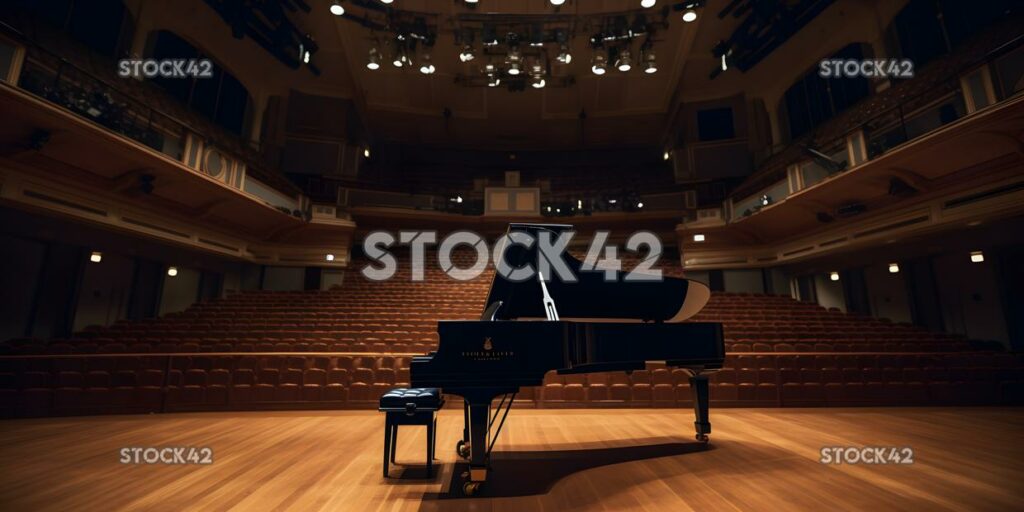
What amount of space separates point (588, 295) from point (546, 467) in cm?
99

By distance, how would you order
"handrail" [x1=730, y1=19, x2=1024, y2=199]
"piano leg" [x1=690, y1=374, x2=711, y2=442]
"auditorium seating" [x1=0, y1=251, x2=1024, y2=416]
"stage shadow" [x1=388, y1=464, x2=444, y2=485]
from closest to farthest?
"stage shadow" [x1=388, y1=464, x2=444, y2=485], "piano leg" [x1=690, y1=374, x2=711, y2=442], "auditorium seating" [x1=0, y1=251, x2=1024, y2=416], "handrail" [x1=730, y1=19, x2=1024, y2=199]

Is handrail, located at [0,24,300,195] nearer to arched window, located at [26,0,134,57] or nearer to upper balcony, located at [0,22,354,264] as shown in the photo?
upper balcony, located at [0,22,354,264]

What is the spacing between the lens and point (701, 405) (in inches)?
102

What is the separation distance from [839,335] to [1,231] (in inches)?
440

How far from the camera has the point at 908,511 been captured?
4.97ft

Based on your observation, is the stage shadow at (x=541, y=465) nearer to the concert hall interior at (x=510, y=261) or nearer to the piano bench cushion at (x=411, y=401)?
the concert hall interior at (x=510, y=261)

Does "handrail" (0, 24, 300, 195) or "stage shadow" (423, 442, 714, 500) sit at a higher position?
"handrail" (0, 24, 300, 195)

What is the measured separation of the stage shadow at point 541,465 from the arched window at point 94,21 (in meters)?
8.17

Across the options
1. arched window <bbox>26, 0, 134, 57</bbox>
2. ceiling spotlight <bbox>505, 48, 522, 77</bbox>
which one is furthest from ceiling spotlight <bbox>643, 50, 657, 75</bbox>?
arched window <bbox>26, 0, 134, 57</bbox>

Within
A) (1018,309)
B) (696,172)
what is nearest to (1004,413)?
(1018,309)

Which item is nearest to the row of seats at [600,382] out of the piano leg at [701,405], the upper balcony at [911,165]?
the piano leg at [701,405]

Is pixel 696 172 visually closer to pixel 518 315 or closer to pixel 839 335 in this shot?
pixel 839 335

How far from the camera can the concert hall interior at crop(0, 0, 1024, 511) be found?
201cm

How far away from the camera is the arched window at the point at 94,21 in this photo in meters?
5.43
